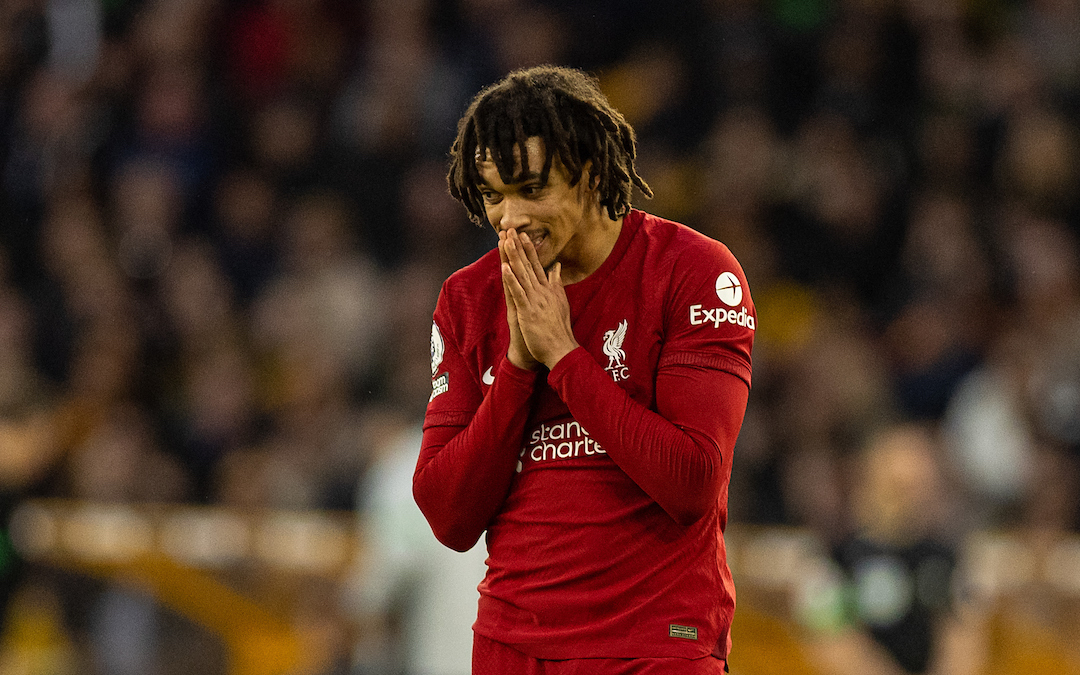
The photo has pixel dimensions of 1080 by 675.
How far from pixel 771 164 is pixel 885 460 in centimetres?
270

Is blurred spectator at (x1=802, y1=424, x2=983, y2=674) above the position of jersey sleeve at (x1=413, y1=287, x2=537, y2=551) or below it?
below

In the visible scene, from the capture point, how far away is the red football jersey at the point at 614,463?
79.4 inches

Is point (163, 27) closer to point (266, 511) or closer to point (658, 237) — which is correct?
point (266, 511)

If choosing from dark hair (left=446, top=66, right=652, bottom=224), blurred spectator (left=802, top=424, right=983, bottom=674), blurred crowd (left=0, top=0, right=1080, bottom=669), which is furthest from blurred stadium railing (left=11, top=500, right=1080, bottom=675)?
dark hair (left=446, top=66, right=652, bottom=224)

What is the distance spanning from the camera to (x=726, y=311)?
212 cm

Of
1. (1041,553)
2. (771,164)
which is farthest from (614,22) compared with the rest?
(1041,553)

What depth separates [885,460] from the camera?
4.87 m

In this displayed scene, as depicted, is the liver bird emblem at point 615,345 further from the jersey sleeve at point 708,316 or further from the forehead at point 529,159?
the forehead at point 529,159

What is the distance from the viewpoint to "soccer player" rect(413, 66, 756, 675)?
202 cm

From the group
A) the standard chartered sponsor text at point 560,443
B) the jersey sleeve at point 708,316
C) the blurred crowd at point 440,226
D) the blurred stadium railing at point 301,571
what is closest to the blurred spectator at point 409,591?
the blurred crowd at point 440,226

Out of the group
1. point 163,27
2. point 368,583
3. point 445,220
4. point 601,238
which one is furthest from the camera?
point 163,27

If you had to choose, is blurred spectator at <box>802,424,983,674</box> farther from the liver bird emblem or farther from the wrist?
the wrist

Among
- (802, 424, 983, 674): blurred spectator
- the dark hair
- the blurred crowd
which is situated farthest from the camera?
the blurred crowd

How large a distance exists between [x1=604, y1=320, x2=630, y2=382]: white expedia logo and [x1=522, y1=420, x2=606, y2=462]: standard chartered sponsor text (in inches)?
4.2
